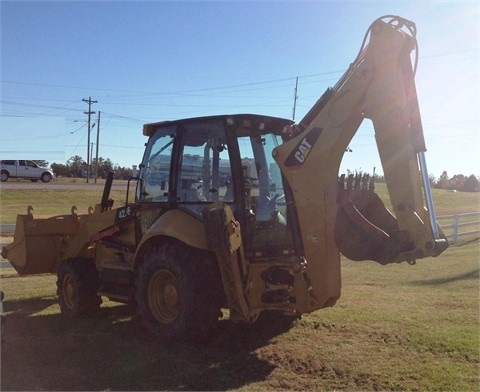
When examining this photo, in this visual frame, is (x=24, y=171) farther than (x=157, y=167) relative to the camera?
Yes

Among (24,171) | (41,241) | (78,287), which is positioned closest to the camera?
(78,287)

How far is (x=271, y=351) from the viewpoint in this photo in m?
5.66

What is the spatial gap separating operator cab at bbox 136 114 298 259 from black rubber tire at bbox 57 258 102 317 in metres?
1.66

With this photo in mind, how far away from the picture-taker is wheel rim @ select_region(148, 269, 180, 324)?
5.97 meters

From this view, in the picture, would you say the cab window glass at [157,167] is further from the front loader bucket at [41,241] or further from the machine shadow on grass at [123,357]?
the front loader bucket at [41,241]

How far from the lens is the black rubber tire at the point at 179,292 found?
5586mm

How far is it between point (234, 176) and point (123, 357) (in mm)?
2255

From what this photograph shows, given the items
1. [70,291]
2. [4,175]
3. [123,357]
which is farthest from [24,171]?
[123,357]

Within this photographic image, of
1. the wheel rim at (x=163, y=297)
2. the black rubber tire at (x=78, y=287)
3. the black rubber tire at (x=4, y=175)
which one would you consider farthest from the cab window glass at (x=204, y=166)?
the black rubber tire at (x=4, y=175)

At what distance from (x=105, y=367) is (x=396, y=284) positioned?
21.1ft

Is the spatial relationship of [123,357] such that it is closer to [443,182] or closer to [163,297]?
[163,297]

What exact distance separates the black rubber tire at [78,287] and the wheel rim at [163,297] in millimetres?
1749

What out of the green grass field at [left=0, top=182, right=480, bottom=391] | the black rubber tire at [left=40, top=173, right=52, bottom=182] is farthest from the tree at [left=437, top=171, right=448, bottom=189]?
the green grass field at [left=0, top=182, right=480, bottom=391]

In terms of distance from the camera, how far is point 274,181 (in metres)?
6.25
